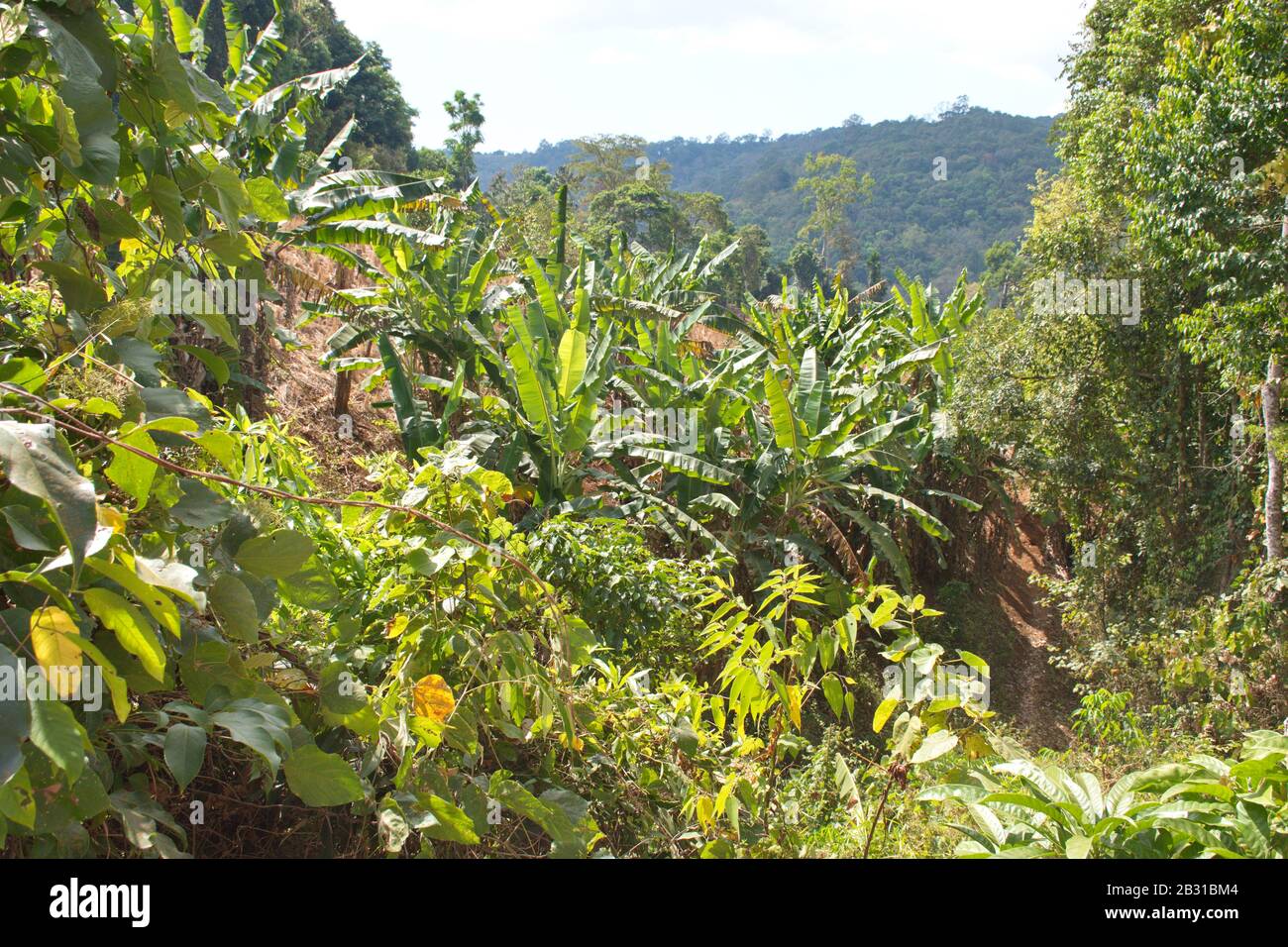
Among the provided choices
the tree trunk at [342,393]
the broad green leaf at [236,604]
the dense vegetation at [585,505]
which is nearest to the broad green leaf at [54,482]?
the dense vegetation at [585,505]

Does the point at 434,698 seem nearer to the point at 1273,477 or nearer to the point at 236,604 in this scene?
the point at 236,604

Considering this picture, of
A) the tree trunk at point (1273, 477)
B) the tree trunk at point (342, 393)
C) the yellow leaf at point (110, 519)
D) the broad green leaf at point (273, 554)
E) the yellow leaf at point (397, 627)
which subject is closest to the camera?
the yellow leaf at point (110, 519)

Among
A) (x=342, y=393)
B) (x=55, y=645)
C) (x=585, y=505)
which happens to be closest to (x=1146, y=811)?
(x=55, y=645)

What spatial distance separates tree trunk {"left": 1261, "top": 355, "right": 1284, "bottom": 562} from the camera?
767 cm

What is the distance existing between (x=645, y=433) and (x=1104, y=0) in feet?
36.8

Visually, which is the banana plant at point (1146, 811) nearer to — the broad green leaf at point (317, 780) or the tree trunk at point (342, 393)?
the broad green leaf at point (317, 780)

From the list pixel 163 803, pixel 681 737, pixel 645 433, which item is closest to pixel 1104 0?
pixel 645 433

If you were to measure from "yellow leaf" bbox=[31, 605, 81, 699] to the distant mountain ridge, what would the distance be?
256ft

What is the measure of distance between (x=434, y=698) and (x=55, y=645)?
890 mm

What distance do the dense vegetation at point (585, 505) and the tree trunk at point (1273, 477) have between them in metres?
0.04

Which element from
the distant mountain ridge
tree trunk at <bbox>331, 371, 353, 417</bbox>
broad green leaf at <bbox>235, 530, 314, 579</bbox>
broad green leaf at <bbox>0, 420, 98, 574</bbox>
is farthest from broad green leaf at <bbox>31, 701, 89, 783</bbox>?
the distant mountain ridge

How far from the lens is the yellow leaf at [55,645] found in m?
1.06

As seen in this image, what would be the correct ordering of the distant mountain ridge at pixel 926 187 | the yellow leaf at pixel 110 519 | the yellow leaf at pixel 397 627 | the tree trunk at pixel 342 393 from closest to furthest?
the yellow leaf at pixel 110 519
the yellow leaf at pixel 397 627
the tree trunk at pixel 342 393
the distant mountain ridge at pixel 926 187
